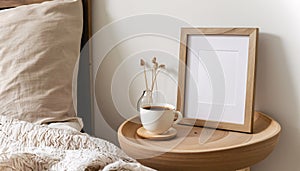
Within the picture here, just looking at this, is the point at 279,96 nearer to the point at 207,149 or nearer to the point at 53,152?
the point at 207,149

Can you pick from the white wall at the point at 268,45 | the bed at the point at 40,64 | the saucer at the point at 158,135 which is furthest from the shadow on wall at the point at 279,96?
the bed at the point at 40,64

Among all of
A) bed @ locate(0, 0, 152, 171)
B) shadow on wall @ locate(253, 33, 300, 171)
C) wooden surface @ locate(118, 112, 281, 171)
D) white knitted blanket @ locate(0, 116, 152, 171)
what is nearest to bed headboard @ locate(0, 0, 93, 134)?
bed @ locate(0, 0, 152, 171)

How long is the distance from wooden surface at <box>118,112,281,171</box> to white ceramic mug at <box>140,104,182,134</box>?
43mm

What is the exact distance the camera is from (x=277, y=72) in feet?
4.40

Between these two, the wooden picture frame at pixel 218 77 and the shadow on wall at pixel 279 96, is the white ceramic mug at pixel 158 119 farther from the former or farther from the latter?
the shadow on wall at pixel 279 96

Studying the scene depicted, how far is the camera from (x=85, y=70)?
1709mm

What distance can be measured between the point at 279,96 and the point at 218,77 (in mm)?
211

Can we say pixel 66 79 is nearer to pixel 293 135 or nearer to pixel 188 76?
pixel 188 76

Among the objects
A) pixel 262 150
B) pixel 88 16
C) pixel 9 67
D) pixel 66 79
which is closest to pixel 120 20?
pixel 88 16

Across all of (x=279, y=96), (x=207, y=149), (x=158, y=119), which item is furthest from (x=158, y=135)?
(x=279, y=96)

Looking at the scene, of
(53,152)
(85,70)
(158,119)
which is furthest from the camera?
(85,70)

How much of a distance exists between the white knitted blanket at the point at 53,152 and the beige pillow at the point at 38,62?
0.49 ft

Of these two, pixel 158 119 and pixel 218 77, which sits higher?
pixel 218 77

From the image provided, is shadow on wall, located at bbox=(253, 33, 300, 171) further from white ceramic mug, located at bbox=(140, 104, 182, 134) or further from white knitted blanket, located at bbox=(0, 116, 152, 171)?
white knitted blanket, located at bbox=(0, 116, 152, 171)
